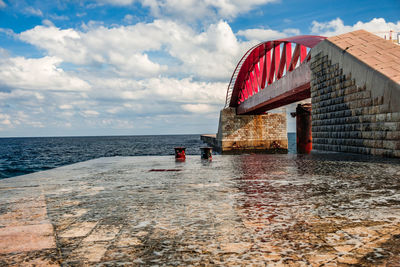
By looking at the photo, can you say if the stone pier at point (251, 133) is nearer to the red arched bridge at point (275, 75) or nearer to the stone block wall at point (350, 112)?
the red arched bridge at point (275, 75)

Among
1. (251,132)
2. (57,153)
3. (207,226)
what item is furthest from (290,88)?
(57,153)

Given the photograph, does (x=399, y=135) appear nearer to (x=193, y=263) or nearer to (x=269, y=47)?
(x=193, y=263)

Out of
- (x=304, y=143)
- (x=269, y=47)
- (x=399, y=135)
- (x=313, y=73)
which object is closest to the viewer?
(x=399, y=135)

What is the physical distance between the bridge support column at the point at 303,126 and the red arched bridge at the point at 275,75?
1.03 meters

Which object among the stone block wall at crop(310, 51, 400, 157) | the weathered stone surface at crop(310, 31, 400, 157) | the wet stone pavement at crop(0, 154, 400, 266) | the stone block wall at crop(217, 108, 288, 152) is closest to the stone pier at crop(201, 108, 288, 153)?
the stone block wall at crop(217, 108, 288, 152)

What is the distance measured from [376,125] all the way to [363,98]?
3.94 feet

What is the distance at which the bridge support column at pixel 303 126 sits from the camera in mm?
25422

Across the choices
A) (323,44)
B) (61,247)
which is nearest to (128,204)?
(61,247)

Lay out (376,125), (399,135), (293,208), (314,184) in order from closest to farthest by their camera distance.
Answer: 1. (293,208)
2. (314,184)
3. (399,135)
4. (376,125)

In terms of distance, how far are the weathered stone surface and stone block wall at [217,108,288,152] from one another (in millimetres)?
23506

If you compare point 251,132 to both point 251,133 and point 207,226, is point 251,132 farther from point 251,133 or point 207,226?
point 207,226

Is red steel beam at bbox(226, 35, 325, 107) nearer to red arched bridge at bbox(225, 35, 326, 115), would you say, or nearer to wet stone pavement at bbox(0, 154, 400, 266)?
red arched bridge at bbox(225, 35, 326, 115)

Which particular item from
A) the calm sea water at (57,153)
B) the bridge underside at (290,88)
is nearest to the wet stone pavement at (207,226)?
the bridge underside at (290,88)

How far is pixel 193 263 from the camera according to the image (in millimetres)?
2229
